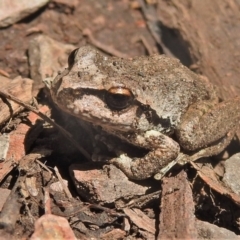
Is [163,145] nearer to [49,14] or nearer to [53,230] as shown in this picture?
[53,230]

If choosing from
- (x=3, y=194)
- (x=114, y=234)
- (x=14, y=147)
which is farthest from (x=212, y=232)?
(x=14, y=147)

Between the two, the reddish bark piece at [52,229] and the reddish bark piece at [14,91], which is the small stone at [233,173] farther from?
the reddish bark piece at [14,91]

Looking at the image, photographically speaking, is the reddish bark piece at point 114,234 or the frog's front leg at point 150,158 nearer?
the reddish bark piece at point 114,234

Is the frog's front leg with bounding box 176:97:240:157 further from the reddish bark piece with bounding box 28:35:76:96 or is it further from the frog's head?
the reddish bark piece with bounding box 28:35:76:96

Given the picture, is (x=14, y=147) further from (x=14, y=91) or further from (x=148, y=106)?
(x=148, y=106)

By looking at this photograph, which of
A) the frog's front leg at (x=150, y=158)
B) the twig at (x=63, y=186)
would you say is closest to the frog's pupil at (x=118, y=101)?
the frog's front leg at (x=150, y=158)

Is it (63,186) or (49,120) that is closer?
(63,186)

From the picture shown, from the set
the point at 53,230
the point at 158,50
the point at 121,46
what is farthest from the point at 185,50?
the point at 53,230

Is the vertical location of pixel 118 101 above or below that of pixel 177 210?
above
